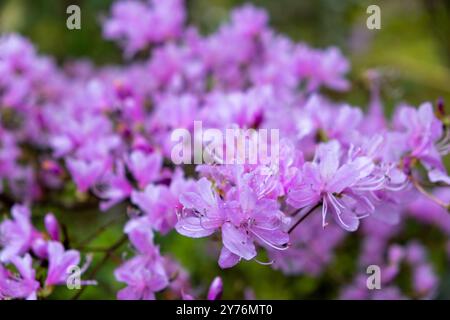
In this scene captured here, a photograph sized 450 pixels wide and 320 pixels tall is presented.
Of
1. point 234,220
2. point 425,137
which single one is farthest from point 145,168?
Result: point 425,137

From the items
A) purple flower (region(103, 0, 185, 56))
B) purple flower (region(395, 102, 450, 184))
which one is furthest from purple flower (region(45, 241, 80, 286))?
purple flower (region(103, 0, 185, 56))

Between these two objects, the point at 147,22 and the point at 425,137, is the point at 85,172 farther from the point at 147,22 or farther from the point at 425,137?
the point at 425,137

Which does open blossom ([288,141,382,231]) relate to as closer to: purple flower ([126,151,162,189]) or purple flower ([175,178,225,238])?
purple flower ([175,178,225,238])

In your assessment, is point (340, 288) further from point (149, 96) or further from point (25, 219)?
point (25, 219)

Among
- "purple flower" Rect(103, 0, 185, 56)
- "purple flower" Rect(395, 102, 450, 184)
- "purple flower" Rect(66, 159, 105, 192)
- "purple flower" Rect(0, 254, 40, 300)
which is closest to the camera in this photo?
"purple flower" Rect(0, 254, 40, 300)

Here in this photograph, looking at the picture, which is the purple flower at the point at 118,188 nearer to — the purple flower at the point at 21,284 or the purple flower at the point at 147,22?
the purple flower at the point at 21,284

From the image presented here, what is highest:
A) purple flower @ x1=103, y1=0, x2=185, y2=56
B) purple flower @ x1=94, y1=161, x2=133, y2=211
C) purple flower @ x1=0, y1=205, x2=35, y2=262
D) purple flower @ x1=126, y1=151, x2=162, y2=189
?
purple flower @ x1=103, y1=0, x2=185, y2=56

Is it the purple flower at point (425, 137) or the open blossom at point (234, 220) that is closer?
the open blossom at point (234, 220)

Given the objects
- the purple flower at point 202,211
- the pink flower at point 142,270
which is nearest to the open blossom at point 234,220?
the purple flower at point 202,211
